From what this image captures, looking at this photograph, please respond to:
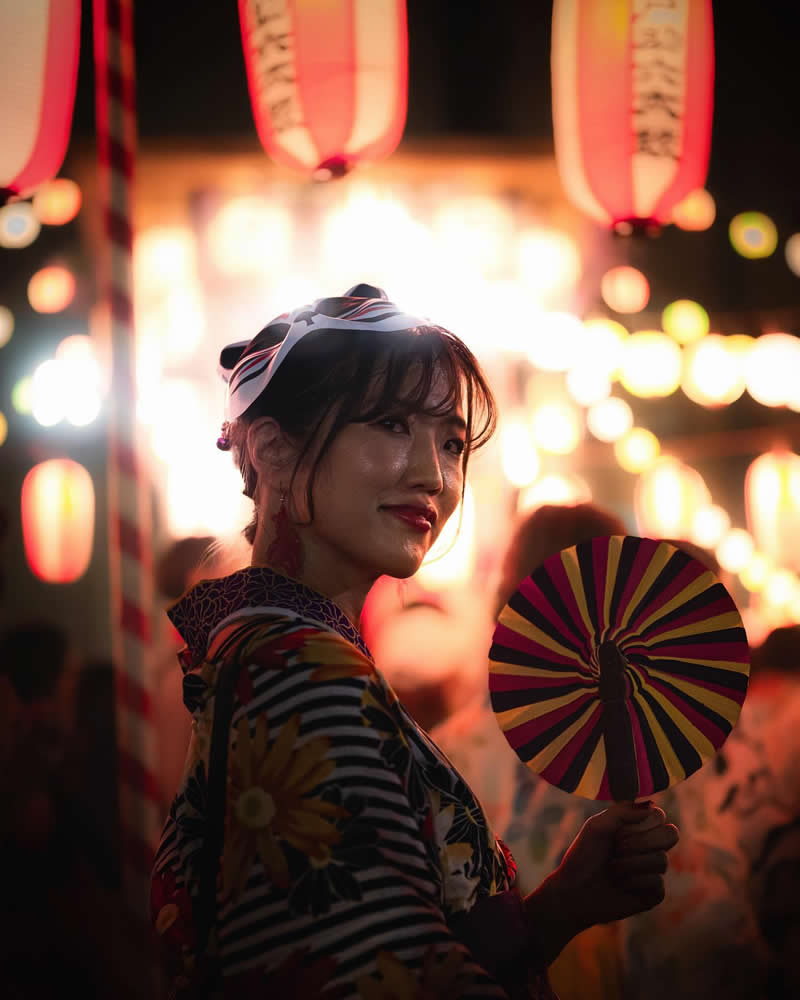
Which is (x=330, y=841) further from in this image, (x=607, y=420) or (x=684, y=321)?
(x=684, y=321)

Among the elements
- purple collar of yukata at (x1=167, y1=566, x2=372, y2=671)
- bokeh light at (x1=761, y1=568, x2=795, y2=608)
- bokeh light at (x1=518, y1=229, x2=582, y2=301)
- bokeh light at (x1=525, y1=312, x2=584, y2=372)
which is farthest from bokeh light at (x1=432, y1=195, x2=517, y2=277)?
purple collar of yukata at (x1=167, y1=566, x2=372, y2=671)

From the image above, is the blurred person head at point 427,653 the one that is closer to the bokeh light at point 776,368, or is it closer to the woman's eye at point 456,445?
the woman's eye at point 456,445

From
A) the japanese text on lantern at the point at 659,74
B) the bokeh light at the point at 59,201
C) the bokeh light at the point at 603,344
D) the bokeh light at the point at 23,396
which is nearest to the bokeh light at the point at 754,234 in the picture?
the bokeh light at the point at 603,344

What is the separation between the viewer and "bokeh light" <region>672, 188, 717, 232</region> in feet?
24.9

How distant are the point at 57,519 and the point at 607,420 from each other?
3.81 metres

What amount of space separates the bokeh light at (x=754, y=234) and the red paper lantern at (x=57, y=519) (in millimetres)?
5558

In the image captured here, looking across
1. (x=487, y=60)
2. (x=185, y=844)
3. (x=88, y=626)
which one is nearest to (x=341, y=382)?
(x=185, y=844)

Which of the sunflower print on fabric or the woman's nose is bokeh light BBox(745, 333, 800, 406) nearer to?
the woman's nose

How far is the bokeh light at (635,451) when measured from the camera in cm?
692

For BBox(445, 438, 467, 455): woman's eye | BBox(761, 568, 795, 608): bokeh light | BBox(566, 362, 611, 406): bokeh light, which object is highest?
BBox(445, 438, 467, 455): woman's eye

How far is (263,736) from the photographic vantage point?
2.86 ft

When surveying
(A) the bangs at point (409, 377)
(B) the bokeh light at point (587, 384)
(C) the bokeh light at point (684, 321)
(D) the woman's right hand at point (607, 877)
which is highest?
(A) the bangs at point (409, 377)

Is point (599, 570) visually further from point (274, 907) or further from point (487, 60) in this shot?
point (487, 60)

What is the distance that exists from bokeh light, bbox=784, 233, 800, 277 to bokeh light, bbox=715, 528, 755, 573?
251 centimetres
